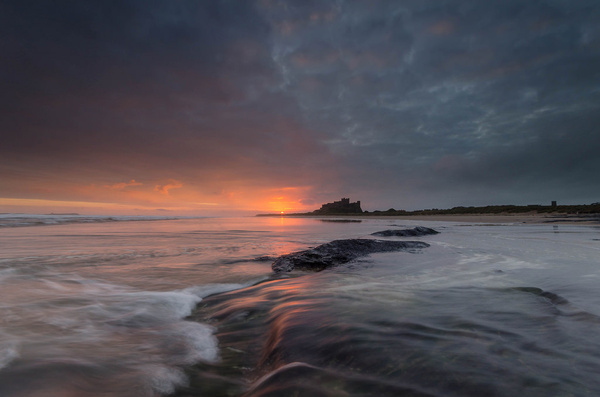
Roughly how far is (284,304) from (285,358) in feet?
4.38

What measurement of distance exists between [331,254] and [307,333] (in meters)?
4.06

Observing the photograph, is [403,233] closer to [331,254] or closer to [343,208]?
[331,254]

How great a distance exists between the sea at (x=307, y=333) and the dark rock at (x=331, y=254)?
0.74 m

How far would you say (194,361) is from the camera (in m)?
2.22

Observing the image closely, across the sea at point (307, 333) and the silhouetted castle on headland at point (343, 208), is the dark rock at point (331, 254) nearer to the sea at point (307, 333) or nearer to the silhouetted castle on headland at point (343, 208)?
the sea at point (307, 333)

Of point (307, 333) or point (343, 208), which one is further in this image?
point (343, 208)

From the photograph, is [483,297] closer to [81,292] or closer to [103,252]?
[81,292]

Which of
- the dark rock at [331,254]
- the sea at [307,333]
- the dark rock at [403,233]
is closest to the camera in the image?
the sea at [307,333]

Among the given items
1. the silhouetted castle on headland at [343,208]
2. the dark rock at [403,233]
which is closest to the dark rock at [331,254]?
the dark rock at [403,233]

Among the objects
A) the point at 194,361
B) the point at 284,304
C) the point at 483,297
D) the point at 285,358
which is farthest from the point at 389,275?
the point at 194,361

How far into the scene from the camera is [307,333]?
94.7 inches

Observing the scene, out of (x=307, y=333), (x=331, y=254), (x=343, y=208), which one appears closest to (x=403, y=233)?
(x=331, y=254)

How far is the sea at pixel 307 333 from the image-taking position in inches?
68.1

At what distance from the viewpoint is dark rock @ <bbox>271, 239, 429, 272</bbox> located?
19.3 ft
